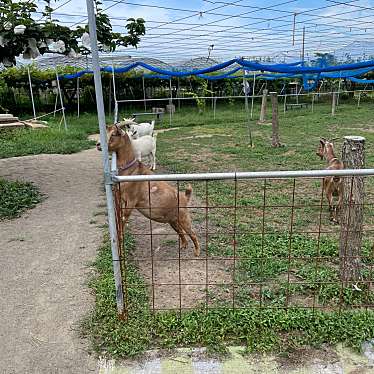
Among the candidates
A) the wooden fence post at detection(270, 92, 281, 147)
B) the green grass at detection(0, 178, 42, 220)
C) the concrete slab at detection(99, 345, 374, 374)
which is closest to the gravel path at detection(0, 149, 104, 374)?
the green grass at detection(0, 178, 42, 220)

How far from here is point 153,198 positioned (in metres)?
4.46

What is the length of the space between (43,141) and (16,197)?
5.81 m

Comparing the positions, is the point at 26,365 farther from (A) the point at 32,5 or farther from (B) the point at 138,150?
(B) the point at 138,150

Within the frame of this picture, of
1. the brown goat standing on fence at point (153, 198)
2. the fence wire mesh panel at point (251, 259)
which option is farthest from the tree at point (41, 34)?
the fence wire mesh panel at point (251, 259)

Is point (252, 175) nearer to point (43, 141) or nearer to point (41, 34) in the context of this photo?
point (41, 34)

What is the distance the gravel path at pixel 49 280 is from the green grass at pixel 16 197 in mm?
159

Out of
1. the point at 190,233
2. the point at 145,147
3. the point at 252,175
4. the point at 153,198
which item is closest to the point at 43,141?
the point at 145,147

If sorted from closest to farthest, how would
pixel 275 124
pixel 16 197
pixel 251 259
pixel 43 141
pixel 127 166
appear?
1. pixel 251 259
2. pixel 127 166
3. pixel 16 197
4. pixel 275 124
5. pixel 43 141

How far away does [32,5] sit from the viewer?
245 inches

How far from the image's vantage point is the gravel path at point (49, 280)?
2885 mm

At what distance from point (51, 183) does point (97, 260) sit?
12.2 ft

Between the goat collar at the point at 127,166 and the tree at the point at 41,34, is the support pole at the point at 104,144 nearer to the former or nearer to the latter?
the goat collar at the point at 127,166

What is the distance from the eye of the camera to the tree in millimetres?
5781

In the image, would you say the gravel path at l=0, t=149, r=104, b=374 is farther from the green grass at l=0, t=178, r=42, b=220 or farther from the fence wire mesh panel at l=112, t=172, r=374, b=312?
the fence wire mesh panel at l=112, t=172, r=374, b=312
